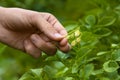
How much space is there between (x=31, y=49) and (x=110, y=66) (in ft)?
1.36

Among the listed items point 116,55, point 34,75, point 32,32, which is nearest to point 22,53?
point 32,32

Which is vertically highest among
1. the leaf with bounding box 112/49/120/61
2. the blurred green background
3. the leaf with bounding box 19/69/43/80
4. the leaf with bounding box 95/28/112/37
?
the blurred green background

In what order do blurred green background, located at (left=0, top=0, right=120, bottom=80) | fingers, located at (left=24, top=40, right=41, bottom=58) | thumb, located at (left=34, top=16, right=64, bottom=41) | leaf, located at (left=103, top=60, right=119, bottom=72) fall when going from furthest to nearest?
blurred green background, located at (left=0, top=0, right=120, bottom=80)
fingers, located at (left=24, top=40, right=41, bottom=58)
thumb, located at (left=34, top=16, right=64, bottom=41)
leaf, located at (left=103, top=60, right=119, bottom=72)

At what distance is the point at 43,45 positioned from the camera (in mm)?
1287

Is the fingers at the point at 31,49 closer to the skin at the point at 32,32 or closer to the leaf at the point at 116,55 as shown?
the skin at the point at 32,32

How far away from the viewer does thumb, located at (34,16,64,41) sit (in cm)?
121

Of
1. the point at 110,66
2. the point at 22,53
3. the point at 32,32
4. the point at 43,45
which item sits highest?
the point at 22,53

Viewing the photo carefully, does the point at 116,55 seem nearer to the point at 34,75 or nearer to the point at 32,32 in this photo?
the point at 34,75

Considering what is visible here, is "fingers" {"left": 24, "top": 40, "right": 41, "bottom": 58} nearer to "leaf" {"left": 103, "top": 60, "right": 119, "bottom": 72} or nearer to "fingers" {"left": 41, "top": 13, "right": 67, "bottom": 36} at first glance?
"fingers" {"left": 41, "top": 13, "right": 67, "bottom": 36}

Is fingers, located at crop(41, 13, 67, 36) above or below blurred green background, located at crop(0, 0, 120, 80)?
below

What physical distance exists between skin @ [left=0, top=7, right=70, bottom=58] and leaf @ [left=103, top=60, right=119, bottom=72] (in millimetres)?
145

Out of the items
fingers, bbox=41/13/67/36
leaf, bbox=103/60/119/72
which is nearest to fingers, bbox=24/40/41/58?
fingers, bbox=41/13/67/36

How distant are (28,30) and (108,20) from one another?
291mm

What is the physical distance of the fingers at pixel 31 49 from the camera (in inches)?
53.2
